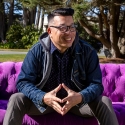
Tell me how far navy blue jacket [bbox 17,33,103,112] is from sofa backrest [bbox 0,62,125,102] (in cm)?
124

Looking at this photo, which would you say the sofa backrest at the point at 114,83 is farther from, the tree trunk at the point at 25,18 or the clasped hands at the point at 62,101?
the tree trunk at the point at 25,18

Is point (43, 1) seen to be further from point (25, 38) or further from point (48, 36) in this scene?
point (25, 38)

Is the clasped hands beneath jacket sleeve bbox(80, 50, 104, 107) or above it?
beneath

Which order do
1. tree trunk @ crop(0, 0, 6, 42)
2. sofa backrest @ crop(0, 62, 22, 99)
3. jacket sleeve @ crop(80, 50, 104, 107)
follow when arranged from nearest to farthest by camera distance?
jacket sleeve @ crop(80, 50, 104, 107)
sofa backrest @ crop(0, 62, 22, 99)
tree trunk @ crop(0, 0, 6, 42)

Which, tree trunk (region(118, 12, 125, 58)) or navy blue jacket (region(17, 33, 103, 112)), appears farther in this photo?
tree trunk (region(118, 12, 125, 58))

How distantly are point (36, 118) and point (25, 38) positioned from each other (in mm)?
22862

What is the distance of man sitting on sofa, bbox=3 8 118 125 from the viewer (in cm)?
263

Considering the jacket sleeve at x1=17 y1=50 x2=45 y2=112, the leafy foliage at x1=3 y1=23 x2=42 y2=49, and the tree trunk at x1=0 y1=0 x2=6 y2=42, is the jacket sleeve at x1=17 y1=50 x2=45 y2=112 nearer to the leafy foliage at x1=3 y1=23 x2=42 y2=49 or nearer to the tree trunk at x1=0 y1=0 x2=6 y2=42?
the leafy foliage at x1=3 y1=23 x2=42 y2=49

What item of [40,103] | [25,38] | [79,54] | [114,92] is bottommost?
[25,38]

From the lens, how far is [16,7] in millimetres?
33094

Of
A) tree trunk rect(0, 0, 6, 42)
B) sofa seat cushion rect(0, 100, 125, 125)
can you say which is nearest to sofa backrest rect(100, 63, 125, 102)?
sofa seat cushion rect(0, 100, 125, 125)

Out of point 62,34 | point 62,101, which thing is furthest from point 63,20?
point 62,101

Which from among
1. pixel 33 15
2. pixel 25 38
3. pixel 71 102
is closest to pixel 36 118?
pixel 71 102

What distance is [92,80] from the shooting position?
282 cm
